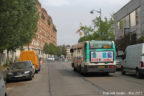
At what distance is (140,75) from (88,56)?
161 inches

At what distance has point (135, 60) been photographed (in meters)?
17.0

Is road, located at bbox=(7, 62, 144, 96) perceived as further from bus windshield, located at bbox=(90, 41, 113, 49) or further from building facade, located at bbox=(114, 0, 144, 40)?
building facade, located at bbox=(114, 0, 144, 40)

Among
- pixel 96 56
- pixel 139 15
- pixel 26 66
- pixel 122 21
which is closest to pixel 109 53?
pixel 96 56

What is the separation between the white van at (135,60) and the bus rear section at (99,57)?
1.34 meters

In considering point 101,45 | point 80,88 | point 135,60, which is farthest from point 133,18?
point 80,88

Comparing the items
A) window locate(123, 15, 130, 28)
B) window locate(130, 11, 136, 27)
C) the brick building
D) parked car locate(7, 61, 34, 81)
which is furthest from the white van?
the brick building

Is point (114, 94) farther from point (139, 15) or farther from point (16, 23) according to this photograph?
point (139, 15)

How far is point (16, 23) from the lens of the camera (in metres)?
18.6

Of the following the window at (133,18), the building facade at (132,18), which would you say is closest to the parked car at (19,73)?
the building facade at (132,18)

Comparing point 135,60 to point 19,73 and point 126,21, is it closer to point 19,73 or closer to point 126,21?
point 19,73

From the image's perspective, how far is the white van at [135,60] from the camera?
620 inches

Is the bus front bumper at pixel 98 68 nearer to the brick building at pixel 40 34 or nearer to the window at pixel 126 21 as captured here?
the window at pixel 126 21

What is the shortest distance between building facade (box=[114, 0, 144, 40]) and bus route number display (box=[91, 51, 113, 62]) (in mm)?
14297

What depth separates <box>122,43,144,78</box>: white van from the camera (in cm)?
1576
